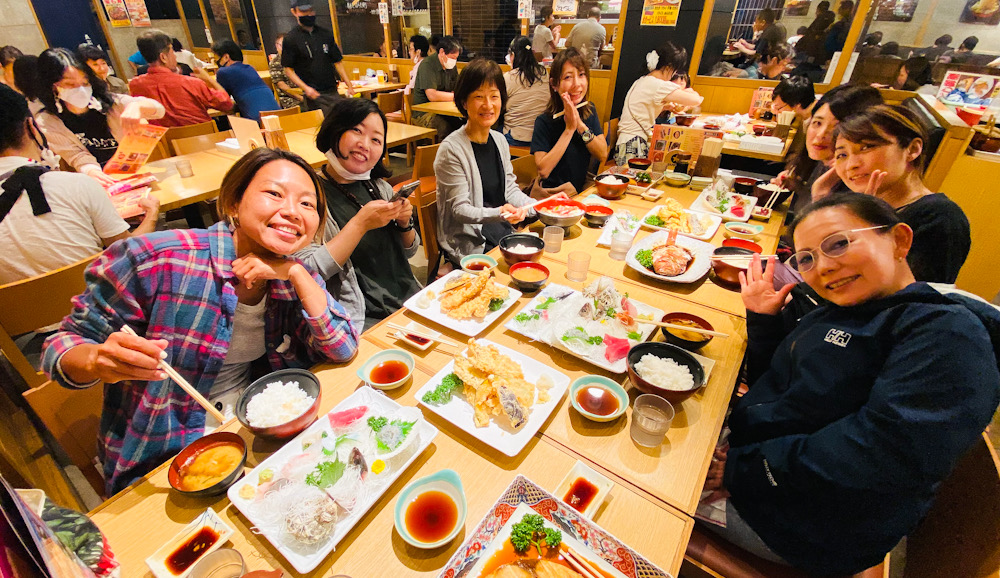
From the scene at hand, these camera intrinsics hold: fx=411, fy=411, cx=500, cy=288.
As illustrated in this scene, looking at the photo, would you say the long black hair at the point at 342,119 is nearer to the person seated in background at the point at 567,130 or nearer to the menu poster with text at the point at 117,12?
the person seated in background at the point at 567,130

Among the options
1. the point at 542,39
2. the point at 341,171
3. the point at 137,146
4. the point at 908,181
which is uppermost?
the point at 542,39

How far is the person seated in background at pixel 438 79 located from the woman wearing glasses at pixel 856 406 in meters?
6.21

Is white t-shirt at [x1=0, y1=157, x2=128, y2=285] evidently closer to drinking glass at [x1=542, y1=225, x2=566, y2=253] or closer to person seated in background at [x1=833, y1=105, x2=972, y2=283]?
drinking glass at [x1=542, y1=225, x2=566, y2=253]

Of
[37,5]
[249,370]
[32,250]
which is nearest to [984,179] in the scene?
[249,370]

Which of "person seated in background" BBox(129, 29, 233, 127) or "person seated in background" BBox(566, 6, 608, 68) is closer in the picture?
"person seated in background" BBox(129, 29, 233, 127)

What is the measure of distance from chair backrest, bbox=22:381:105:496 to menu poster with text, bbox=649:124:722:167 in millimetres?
4042

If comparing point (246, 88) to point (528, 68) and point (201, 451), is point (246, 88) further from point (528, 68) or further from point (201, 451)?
point (201, 451)

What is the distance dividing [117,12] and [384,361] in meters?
14.6

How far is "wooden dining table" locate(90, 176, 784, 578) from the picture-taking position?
1.05m

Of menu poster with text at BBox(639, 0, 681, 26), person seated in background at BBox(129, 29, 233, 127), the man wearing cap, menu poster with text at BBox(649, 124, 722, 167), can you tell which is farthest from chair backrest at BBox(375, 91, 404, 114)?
menu poster with text at BBox(649, 124, 722, 167)

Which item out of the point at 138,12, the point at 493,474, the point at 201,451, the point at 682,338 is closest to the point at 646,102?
the point at 682,338

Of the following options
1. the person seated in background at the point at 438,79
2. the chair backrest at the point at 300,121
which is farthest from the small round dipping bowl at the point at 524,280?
the person seated in background at the point at 438,79

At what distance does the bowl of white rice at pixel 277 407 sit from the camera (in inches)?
49.6

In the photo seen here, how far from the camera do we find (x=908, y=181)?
211 cm
